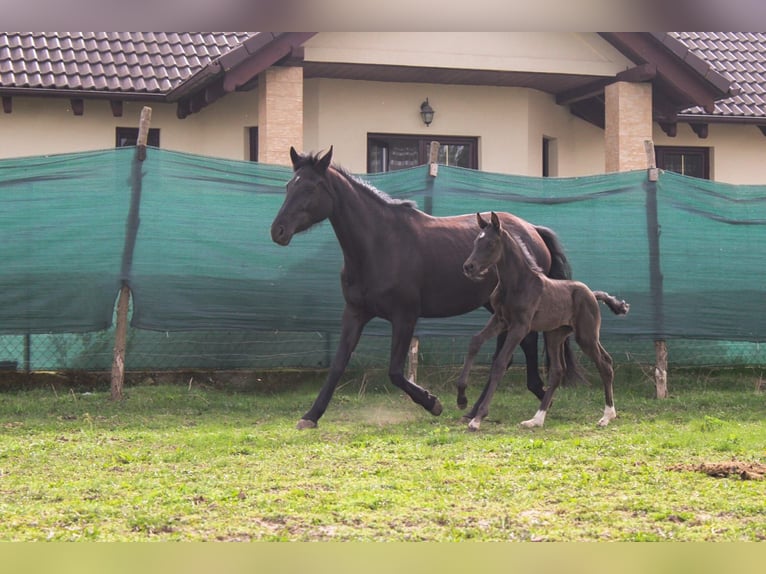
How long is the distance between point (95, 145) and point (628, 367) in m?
8.35

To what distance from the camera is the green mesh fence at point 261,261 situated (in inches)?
374

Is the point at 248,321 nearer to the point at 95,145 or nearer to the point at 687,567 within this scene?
the point at 95,145

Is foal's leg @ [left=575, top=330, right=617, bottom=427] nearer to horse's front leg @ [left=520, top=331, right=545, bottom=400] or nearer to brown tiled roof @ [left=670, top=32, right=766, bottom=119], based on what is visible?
horse's front leg @ [left=520, top=331, right=545, bottom=400]

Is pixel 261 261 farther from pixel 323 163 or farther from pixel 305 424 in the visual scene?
pixel 305 424

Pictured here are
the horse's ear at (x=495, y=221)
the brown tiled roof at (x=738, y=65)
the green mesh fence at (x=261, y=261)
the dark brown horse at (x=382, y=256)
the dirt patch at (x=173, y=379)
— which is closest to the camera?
the horse's ear at (x=495, y=221)

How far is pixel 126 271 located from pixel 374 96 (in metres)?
6.75

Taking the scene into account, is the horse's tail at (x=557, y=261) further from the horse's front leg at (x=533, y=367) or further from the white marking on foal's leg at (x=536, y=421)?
the white marking on foal's leg at (x=536, y=421)

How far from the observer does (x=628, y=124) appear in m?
14.5

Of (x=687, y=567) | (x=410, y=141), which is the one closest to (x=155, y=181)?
(x=410, y=141)

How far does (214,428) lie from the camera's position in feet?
26.2

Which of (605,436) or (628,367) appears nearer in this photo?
(605,436)

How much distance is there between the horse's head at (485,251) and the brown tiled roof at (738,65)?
30.5 feet

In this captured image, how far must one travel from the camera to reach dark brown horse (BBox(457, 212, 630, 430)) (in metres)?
7.92

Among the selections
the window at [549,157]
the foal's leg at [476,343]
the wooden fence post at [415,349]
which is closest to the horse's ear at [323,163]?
the foal's leg at [476,343]
